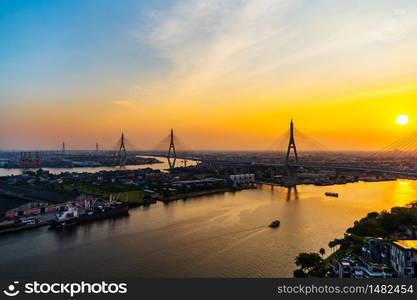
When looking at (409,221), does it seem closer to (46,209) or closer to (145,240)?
(145,240)

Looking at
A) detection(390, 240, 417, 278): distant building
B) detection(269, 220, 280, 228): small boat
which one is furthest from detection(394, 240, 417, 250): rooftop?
detection(269, 220, 280, 228): small boat

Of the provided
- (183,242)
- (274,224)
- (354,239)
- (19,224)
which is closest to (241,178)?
(274,224)

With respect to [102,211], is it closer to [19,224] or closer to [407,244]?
[19,224]

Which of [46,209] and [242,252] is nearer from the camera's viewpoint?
[242,252]

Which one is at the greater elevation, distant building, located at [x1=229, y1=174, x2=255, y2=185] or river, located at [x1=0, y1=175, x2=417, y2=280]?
distant building, located at [x1=229, y1=174, x2=255, y2=185]

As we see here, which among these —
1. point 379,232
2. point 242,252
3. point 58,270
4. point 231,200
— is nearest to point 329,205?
point 231,200

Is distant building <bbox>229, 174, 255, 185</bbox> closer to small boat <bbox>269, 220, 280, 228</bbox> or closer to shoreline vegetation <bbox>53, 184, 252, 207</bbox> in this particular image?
shoreline vegetation <bbox>53, 184, 252, 207</bbox>
